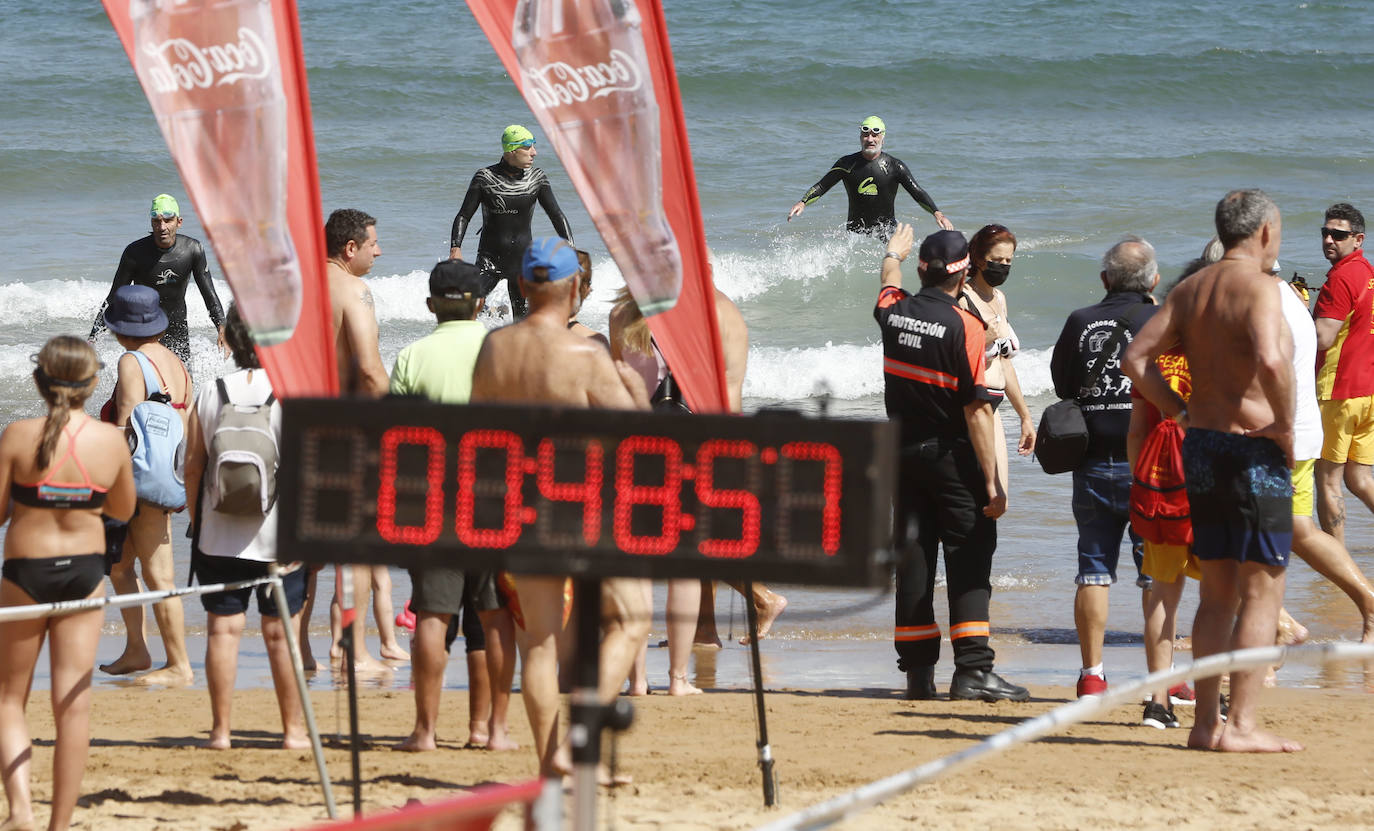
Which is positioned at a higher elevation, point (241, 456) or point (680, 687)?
point (241, 456)

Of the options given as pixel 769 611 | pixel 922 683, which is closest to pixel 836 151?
pixel 769 611

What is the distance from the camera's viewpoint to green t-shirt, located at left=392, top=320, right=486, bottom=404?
563 cm

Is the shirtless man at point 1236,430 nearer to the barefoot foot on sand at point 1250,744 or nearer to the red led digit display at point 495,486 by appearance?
the barefoot foot on sand at point 1250,744

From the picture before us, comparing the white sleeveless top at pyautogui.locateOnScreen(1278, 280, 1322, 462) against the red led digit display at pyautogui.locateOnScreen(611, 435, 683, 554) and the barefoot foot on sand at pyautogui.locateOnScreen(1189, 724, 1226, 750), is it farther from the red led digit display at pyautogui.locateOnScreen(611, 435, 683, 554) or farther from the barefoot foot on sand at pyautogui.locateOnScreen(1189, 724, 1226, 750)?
the red led digit display at pyautogui.locateOnScreen(611, 435, 683, 554)

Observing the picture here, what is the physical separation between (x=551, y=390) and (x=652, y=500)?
177cm

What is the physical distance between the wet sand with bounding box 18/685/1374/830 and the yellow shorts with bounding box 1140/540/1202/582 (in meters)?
0.56

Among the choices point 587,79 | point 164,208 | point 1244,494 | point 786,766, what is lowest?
point 786,766

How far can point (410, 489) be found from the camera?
308cm

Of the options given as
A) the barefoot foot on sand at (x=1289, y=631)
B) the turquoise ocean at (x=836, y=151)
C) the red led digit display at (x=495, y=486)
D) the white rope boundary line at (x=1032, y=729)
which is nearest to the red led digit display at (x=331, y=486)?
the red led digit display at (x=495, y=486)

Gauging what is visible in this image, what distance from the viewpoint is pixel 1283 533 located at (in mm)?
5434

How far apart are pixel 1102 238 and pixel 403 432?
18668 mm

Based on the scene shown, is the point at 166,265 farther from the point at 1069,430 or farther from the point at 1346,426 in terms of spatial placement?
the point at 1346,426

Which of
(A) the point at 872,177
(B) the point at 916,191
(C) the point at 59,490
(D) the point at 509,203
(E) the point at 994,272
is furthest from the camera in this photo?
(A) the point at 872,177

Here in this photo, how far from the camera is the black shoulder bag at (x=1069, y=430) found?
6.43 metres
